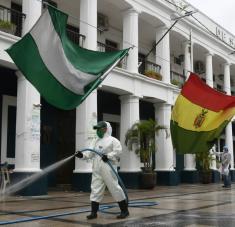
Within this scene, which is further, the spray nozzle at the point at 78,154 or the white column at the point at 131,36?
the white column at the point at 131,36

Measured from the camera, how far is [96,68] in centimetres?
835

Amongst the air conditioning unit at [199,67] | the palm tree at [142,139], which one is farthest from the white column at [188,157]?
the palm tree at [142,139]

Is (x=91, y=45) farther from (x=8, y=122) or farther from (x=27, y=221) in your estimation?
(x=27, y=221)

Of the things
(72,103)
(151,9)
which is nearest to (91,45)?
(151,9)

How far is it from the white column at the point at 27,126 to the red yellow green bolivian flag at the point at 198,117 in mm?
5578

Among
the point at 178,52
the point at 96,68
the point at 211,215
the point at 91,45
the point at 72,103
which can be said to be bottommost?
the point at 211,215

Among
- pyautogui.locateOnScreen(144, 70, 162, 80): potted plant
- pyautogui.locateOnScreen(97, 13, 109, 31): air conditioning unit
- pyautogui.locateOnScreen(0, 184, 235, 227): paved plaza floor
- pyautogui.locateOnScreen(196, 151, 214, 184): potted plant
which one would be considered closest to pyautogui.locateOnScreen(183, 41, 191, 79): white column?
pyautogui.locateOnScreen(144, 70, 162, 80): potted plant

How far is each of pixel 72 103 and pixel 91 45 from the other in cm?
864

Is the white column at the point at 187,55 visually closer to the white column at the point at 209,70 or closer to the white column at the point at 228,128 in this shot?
the white column at the point at 209,70

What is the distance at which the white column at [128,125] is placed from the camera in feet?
59.7

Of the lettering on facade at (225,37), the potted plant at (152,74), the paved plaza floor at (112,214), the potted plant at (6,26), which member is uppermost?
the lettering on facade at (225,37)

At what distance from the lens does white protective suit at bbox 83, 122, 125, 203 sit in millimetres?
8625

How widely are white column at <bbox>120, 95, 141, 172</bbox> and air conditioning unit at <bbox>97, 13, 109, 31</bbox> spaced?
3.46 m

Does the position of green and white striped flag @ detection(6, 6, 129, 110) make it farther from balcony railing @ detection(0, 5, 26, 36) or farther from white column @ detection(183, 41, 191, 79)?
white column @ detection(183, 41, 191, 79)
